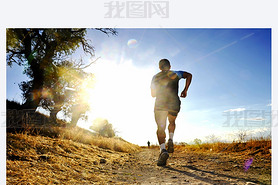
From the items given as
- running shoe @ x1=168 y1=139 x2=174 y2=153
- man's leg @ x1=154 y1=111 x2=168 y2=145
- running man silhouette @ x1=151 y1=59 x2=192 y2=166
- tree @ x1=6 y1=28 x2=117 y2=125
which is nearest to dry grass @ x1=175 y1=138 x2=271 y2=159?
running shoe @ x1=168 y1=139 x2=174 y2=153

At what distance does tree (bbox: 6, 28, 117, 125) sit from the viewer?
17.8 ft

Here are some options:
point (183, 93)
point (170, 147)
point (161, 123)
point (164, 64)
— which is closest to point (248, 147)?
point (170, 147)

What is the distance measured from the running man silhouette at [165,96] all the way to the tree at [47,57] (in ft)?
8.85

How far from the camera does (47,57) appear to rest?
226 inches

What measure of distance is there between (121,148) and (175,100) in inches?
260

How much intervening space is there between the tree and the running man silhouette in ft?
8.85

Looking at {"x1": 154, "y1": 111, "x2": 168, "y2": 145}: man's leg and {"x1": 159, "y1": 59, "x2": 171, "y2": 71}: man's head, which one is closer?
{"x1": 154, "y1": 111, "x2": 168, "y2": 145}: man's leg

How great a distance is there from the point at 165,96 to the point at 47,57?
4.10 m

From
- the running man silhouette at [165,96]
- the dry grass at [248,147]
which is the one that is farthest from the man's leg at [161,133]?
the dry grass at [248,147]

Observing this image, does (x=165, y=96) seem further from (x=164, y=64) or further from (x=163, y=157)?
(x=163, y=157)

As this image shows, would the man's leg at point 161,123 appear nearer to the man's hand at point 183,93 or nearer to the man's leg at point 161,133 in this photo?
the man's leg at point 161,133

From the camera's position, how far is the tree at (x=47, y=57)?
5.43 metres

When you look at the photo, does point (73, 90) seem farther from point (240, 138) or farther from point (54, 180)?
point (240, 138)

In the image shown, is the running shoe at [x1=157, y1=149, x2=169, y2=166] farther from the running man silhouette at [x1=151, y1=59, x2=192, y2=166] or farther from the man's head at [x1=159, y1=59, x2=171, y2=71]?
the man's head at [x1=159, y1=59, x2=171, y2=71]
